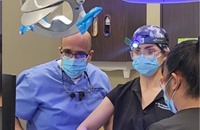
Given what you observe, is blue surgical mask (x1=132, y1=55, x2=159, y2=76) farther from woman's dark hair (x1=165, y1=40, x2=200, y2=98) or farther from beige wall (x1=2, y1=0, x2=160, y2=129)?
beige wall (x1=2, y1=0, x2=160, y2=129)

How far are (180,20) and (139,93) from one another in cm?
80

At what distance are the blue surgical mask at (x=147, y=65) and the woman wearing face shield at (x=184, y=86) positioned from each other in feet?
1.48

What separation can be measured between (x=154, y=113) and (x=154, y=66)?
222 millimetres

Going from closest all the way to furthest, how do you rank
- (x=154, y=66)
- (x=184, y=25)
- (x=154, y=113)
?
1. (x=154, y=113)
2. (x=154, y=66)
3. (x=184, y=25)

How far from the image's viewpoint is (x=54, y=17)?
916 millimetres

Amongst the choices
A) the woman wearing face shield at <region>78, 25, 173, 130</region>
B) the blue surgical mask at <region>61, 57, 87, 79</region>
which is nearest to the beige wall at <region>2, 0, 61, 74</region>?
the blue surgical mask at <region>61, 57, 87, 79</region>

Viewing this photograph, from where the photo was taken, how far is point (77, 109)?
164cm

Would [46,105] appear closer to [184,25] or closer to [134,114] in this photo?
[134,114]

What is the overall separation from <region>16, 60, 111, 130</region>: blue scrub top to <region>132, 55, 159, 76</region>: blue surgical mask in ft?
0.92

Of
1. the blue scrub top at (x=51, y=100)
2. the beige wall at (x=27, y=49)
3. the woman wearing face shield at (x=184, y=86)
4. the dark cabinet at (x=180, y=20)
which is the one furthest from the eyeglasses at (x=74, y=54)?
the dark cabinet at (x=180, y=20)

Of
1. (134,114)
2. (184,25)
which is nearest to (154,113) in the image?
(134,114)

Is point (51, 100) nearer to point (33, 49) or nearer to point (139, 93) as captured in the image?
point (139, 93)

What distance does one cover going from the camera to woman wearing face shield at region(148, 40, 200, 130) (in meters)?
1.02

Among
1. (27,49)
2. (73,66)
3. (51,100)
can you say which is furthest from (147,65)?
(27,49)
